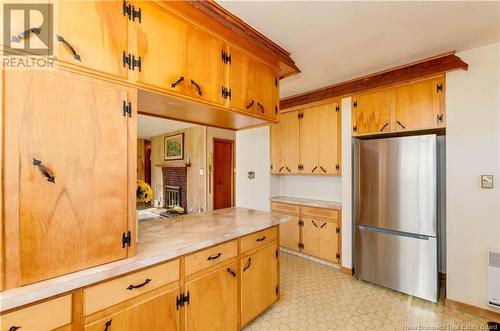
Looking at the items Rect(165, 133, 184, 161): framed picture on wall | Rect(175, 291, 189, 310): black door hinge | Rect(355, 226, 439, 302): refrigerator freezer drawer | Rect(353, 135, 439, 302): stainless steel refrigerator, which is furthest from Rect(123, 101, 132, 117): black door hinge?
Rect(165, 133, 184, 161): framed picture on wall

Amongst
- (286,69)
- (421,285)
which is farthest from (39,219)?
(421,285)

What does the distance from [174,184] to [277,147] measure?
4.25 metres

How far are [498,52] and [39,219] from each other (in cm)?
351

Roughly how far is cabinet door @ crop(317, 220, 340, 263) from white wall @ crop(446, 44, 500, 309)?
1.17 meters

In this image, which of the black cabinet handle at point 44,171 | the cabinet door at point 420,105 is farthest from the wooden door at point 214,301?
the cabinet door at point 420,105

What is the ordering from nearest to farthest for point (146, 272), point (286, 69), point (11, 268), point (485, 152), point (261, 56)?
1. point (11, 268)
2. point (146, 272)
3. point (261, 56)
4. point (485, 152)
5. point (286, 69)

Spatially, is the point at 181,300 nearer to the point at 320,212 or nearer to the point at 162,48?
the point at 162,48

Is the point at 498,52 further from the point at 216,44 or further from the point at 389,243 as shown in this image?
the point at 216,44

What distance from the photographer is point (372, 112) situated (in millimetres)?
2783

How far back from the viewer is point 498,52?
2.05 m

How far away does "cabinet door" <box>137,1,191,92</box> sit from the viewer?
126cm

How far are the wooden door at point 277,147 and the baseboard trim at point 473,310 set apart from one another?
8.11ft

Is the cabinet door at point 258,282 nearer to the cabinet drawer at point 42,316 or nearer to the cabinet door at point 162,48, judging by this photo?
the cabinet drawer at point 42,316

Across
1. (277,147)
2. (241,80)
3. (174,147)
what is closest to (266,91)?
(241,80)
